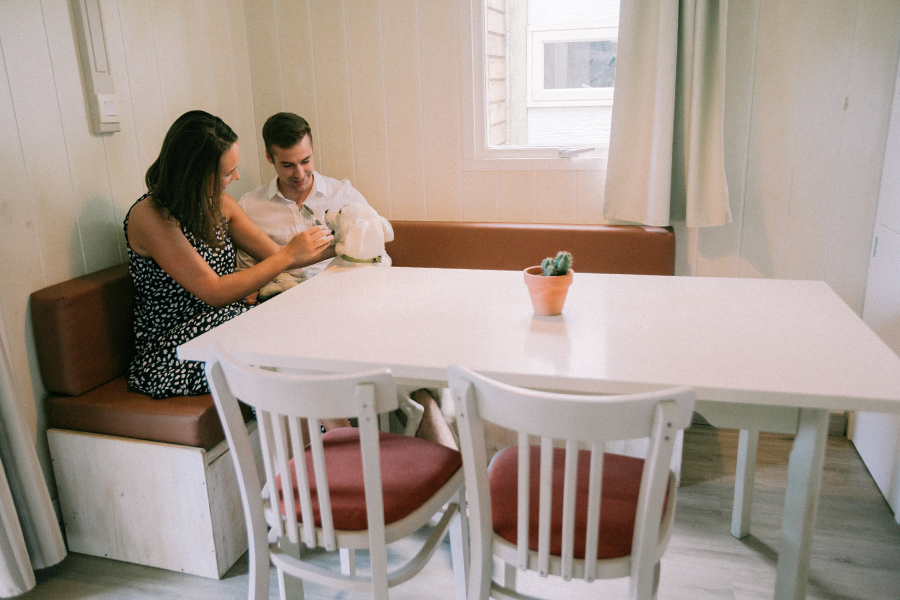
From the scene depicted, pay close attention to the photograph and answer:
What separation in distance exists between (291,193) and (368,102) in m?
0.62

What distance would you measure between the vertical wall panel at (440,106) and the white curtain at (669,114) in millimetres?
673

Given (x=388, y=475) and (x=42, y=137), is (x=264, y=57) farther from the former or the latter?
(x=388, y=475)

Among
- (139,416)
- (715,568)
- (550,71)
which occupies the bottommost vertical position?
(715,568)

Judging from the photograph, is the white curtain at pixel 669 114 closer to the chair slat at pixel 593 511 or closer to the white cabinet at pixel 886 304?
the white cabinet at pixel 886 304

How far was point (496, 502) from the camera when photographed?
136cm

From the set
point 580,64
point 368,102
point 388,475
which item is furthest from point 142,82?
point 388,475

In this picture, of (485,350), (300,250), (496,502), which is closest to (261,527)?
(496,502)

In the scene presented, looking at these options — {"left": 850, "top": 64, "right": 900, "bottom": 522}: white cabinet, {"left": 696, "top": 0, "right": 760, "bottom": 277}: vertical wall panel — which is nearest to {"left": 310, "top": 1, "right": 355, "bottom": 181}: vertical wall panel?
{"left": 696, "top": 0, "right": 760, "bottom": 277}: vertical wall panel

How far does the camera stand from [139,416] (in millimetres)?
1924

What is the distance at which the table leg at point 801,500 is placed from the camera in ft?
4.19

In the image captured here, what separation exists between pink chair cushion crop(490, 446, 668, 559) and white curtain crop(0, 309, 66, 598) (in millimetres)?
1328

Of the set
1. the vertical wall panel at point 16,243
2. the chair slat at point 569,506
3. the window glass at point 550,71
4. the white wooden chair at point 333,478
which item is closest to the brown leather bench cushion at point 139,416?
the vertical wall panel at point 16,243

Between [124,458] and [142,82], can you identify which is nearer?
[124,458]

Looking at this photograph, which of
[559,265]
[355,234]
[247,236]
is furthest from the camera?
[247,236]
